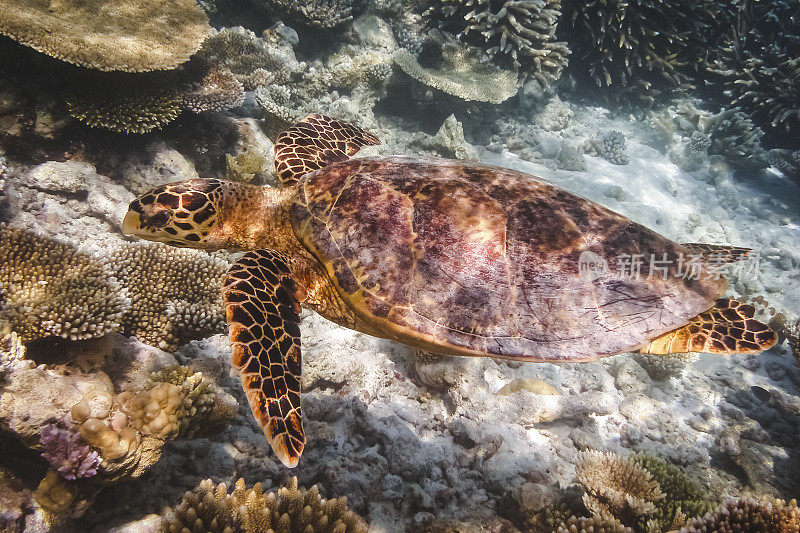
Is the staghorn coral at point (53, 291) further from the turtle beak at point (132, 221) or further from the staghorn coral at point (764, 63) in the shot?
the staghorn coral at point (764, 63)

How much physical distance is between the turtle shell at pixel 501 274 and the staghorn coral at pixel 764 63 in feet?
41.8

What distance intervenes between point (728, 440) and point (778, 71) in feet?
39.2

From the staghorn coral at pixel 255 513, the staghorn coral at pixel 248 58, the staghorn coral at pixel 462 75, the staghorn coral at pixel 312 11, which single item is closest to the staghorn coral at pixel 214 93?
the staghorn coral at pixel 248 58

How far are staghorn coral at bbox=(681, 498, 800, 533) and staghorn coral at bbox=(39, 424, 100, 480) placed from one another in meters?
3.85

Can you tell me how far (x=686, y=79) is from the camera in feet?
37.7

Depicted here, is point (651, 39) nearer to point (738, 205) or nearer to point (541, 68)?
point (541, 68)

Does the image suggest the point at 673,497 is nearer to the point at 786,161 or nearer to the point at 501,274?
the point at 501,274

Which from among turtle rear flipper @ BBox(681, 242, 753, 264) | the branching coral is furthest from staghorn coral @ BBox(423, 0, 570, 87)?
turtle rear flipper @ BBox(681, 242, 753, 264)

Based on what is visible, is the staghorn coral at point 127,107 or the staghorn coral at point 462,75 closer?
the staghorn coral at point 127,107

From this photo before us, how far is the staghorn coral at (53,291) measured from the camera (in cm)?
254

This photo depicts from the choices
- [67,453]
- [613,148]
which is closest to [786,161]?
[613,148]

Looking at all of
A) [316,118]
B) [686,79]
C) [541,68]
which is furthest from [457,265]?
[686,79]

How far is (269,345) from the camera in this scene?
224 cm
